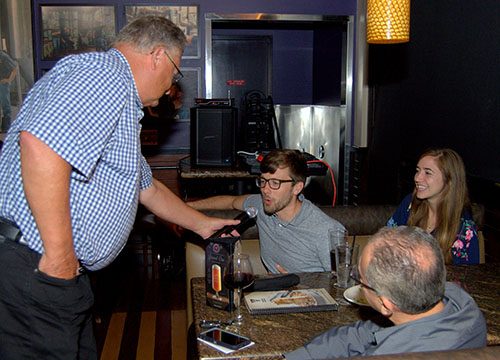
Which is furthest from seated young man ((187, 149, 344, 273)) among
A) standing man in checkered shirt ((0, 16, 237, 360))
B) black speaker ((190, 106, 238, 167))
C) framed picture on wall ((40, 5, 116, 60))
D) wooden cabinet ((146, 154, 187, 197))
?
framed picture on wall ((40, 5, 116, 60))

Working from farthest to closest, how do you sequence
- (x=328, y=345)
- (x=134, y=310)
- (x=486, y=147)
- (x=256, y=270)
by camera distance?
(x=134, y=310)
(x=486, y=147)
(x=256, y=270)
(x=328, y=345)

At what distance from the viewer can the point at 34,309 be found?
5.62 ft

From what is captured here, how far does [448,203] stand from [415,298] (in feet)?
5.62

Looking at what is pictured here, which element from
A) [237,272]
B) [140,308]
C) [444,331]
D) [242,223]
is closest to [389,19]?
[242,223]

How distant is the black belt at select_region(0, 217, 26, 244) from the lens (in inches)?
66.4

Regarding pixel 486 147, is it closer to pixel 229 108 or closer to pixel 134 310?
pixel 229 108

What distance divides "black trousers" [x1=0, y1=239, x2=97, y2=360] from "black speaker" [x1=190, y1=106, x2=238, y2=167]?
2.80 m

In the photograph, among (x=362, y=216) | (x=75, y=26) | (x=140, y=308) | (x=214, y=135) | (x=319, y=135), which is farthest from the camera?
(x=319, y=135)

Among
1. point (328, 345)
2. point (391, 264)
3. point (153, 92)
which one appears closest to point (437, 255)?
point (391, 264)

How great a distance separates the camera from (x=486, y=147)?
369 centimetres

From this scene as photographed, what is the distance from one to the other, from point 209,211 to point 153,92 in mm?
1375

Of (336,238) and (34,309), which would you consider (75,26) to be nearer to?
(336,238)

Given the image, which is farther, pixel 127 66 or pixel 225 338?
pixel 127 66

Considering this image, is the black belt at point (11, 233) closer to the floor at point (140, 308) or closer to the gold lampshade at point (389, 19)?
the floor at point (140, 308)
